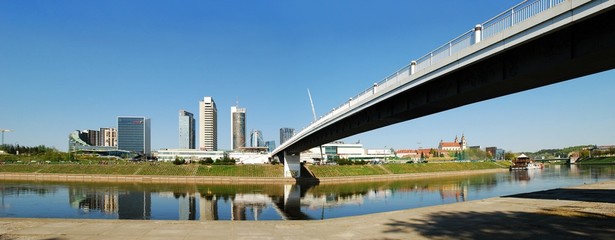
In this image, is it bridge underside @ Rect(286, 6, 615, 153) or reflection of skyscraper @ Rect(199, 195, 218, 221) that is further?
reflection of skyscraper @ Rect(199, 195, 218, 221)

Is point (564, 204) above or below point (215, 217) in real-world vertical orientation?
above

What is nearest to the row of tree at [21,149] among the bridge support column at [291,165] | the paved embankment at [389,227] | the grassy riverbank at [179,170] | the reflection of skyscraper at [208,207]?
the grassy riverbank at [179,170]

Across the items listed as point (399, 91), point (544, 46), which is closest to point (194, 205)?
point (399, 91)

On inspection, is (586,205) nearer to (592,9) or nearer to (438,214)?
(438,214)

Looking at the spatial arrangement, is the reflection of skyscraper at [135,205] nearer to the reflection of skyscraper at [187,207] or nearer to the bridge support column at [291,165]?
the reflection of skyscraper at [187,207]

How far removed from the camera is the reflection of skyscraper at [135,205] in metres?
38.5

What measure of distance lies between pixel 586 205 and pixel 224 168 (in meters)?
78.4

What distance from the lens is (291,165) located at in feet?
302

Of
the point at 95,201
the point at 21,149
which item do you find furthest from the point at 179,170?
the point at 21,149

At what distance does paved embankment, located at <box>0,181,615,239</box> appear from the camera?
62.2 feet

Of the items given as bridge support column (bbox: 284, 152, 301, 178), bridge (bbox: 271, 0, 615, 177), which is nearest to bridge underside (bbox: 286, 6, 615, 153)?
bridge (bbox: 271, 0, 615, 177)

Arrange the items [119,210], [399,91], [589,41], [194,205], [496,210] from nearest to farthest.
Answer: [589,41]
[496,210]
[399,91]
[119,210]
[194,205]

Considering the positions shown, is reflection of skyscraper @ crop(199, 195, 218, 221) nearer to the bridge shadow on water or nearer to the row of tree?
the bridge shadow on water

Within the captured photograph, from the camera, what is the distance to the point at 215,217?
124 ft
